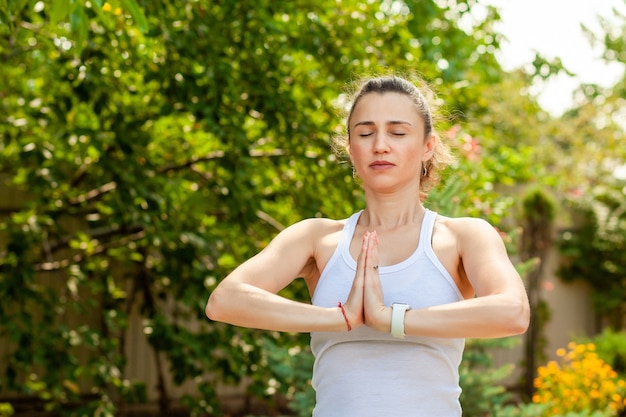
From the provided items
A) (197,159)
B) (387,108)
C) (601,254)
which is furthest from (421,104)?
(601,254)

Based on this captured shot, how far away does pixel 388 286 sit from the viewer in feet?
4.88

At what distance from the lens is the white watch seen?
1.41 meters

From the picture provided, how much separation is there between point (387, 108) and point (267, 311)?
43 centimetres

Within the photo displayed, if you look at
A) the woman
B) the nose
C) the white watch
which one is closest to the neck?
the woman

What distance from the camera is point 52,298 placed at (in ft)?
15.0

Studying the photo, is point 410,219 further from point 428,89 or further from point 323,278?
point 428,89

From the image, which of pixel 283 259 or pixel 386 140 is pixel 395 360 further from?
pixel 386 140

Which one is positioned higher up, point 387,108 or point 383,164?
point 387,108

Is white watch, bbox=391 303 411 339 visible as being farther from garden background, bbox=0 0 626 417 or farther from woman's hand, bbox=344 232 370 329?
garden background, bbox=0 0 626 417

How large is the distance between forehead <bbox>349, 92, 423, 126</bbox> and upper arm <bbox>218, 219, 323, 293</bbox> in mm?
222

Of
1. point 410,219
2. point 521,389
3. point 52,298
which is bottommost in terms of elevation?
point 521,389

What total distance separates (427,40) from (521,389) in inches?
195

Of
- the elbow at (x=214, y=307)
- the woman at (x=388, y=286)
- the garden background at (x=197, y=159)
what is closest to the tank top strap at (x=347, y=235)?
the woman at (x=388, y=286)

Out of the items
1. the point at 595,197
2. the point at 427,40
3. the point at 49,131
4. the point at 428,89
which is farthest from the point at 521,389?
the point at 428,89
